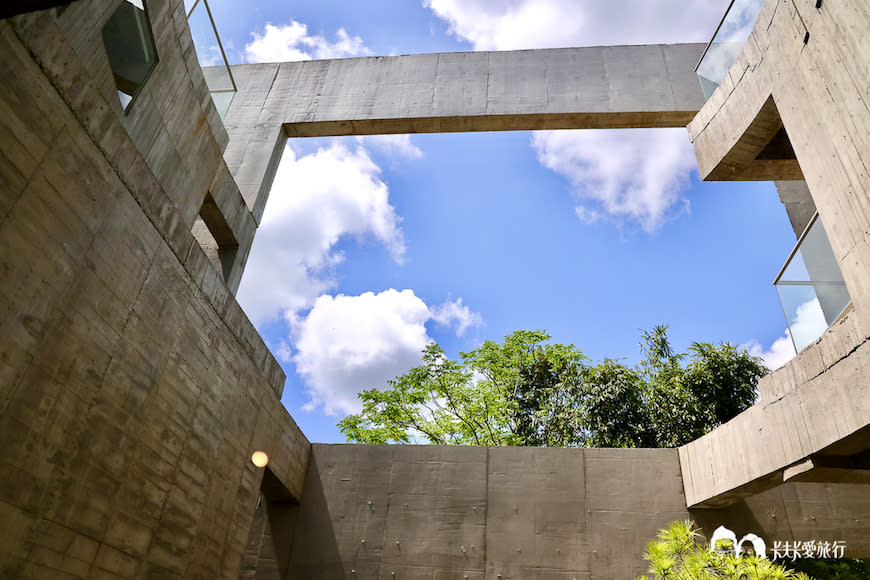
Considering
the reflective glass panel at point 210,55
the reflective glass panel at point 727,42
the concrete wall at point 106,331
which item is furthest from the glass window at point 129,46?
the reflective glass panel at point 727,42

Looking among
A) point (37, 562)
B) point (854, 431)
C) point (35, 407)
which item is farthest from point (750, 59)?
point (37, 562)

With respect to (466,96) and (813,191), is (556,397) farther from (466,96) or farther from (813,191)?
(813,191)

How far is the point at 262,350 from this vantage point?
727 centimetres

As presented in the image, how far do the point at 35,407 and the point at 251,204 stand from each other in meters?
6.53

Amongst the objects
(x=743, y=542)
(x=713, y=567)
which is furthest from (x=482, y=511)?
(x=713, y=567)

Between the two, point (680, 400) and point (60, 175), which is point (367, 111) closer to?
point (60, 175)

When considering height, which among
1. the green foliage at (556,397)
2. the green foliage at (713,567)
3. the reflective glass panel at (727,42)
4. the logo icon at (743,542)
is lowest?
Result: the green foliage at (713,567)

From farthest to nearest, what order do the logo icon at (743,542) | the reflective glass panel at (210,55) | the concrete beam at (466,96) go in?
the concrete beam at (466,96)
the logo icon at (743,542)
the reflective glass panel at (210,55)

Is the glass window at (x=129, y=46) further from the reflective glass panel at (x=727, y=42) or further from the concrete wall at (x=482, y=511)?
the reflective glass panel at (x=727, y=42)

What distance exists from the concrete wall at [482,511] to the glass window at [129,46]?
5.70 m

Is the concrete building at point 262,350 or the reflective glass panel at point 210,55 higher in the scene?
the reflective glass panel at point 210,55

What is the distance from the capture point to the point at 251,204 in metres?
9.60

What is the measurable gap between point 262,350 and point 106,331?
3208 mm

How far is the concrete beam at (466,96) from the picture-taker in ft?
34.9
